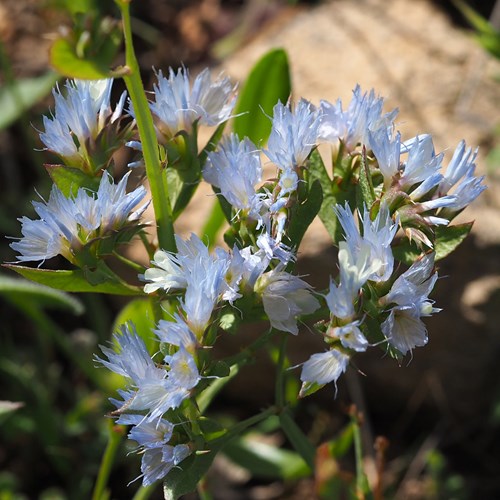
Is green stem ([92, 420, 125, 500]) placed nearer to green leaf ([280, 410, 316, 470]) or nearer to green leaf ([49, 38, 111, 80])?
green leaf ([280, 410, 316, 470])

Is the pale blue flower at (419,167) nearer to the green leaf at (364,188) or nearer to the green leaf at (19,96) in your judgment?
the green leaf at (364,188)

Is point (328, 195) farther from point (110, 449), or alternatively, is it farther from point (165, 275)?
point (110, 449)

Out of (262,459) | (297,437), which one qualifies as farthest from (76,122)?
(262,459)

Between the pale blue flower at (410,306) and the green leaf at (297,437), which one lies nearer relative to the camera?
the pale blue flower at (410,306)

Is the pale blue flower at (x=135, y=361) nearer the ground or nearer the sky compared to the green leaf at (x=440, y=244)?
nearer the ground

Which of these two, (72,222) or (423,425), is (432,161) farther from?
(423,425)

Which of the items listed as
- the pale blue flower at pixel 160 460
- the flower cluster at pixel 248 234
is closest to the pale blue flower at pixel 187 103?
the flower cluster at pixel 248 234
